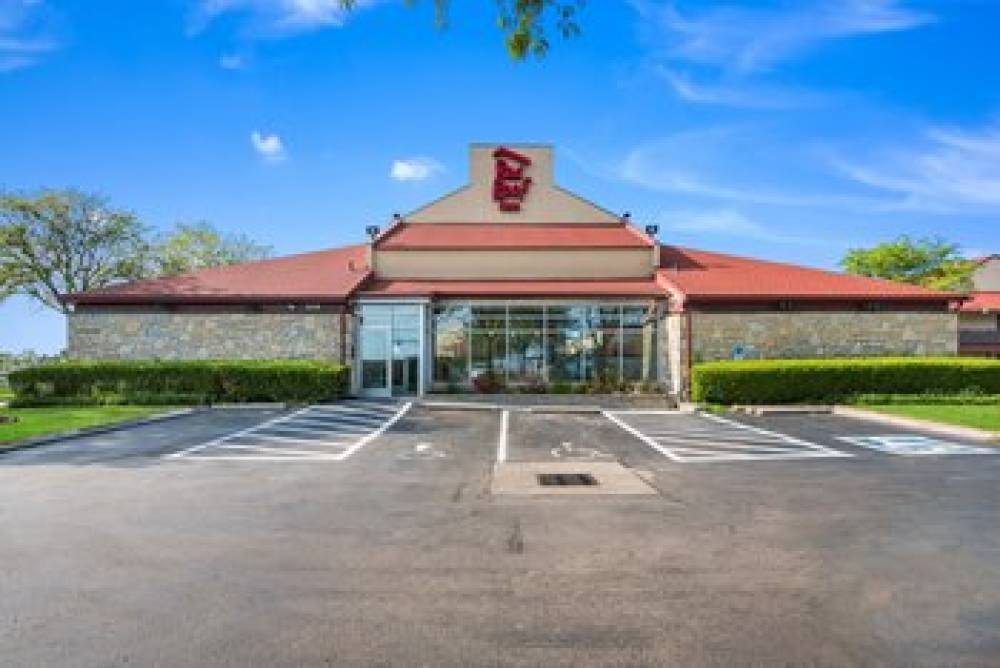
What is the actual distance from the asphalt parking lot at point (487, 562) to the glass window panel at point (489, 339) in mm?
14053

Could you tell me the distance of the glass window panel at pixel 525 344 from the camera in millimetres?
26281

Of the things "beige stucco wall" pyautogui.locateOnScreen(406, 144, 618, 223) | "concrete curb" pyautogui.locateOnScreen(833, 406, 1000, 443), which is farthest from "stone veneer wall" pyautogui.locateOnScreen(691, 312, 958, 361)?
"beige stucco wall" pyautogui.locateOnScreen(406, 144, 618, 223)

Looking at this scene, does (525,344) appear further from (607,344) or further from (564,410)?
(564,410)

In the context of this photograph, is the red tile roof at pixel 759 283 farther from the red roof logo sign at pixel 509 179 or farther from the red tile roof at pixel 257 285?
the red tile roof at pixel 257 285

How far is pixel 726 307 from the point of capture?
24.7m

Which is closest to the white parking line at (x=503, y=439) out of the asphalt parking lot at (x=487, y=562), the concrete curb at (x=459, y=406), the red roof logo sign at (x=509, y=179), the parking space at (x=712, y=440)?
the asphalt parking lot at (x=487, y=562)

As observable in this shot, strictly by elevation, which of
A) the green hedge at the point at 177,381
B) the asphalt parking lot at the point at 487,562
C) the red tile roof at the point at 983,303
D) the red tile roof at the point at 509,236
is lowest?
the asphalt parking lot at the point at 487,562

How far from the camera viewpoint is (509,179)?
31.0 m

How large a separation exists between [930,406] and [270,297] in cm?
2120

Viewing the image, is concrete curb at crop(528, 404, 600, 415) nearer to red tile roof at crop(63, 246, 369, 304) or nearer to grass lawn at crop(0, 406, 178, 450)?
red tile roof at crop(63, 246, 369, 304)

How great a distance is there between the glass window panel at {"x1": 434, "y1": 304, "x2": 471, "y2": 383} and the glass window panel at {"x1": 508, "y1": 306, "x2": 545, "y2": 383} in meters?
1.69

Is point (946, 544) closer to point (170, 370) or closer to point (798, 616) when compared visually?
point (798, 616)

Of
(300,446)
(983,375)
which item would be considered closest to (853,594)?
(300,446)

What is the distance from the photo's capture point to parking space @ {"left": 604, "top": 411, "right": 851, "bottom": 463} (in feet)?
41.7
